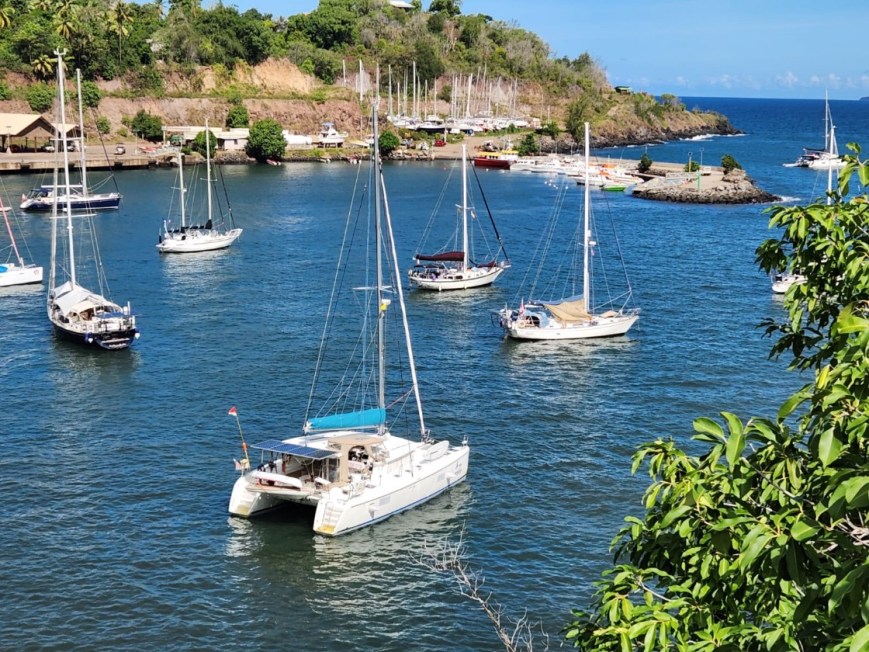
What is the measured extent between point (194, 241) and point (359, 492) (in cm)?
5641

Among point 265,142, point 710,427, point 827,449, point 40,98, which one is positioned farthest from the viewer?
point 265,142

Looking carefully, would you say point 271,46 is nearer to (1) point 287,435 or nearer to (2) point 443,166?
(2) point 443,166

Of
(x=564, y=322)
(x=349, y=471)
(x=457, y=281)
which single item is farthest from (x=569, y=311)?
(x=349, y=471)

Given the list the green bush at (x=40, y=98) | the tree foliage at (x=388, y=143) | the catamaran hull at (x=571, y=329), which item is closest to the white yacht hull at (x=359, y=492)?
the catamaran hull at (x=571, y=329)

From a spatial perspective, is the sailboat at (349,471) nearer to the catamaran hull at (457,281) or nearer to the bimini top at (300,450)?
the bimini top at (300,450)

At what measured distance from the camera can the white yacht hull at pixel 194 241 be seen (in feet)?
284

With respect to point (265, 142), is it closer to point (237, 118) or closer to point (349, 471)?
point (237, 118)

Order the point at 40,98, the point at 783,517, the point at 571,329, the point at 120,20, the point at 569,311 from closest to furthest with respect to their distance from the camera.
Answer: the point at 783,517
the point at 571,329
the point at 569,311
the point at 40,98
the point at 120,20

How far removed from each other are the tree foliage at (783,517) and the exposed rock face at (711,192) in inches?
4533

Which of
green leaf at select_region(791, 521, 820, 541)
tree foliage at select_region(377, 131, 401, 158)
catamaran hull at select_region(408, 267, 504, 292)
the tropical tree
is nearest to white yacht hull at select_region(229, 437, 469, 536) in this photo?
green leaf at select_region(791, 521, 820, 541)

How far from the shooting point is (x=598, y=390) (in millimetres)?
50531

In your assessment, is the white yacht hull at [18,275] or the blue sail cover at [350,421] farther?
the white yacht hull at [18,275]

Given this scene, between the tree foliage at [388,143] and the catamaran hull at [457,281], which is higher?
the tree foliage at [388,143]

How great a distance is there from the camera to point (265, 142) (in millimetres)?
160000
